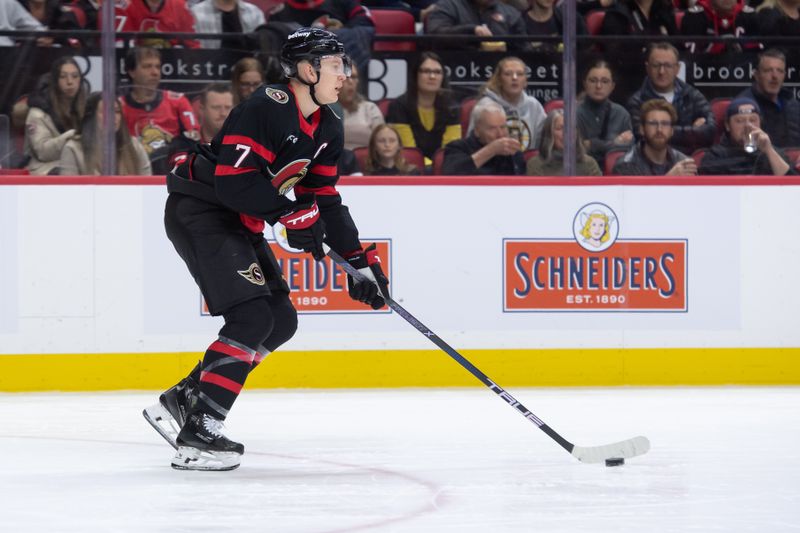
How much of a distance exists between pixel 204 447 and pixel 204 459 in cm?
4

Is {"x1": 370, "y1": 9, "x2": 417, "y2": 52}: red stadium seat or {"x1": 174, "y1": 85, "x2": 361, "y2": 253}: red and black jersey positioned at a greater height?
{"x1": 370, "y1": 9, "x2": 417, "y2": 52}: red stadium seat

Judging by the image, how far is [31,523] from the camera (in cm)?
283

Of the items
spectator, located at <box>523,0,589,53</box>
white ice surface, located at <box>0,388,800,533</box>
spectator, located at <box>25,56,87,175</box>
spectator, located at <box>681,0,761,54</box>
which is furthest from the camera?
spectator, located at <box>681,0,761,54</box>

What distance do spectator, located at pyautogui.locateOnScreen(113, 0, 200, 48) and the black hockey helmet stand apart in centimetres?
187

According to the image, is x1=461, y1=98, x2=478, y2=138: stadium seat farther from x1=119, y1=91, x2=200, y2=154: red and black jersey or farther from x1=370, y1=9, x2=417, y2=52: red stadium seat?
x1=119, y1=91, x2=200, y2=154: red and black jersey

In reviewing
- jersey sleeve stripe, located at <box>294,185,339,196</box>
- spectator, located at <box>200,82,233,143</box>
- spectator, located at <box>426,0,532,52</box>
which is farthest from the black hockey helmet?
spectator, located at <box>426,0,532,52</box>

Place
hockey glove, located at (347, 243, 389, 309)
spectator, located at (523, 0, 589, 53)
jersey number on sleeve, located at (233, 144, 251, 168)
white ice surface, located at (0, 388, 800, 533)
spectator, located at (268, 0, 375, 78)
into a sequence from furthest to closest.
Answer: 1. spectator, located at (523, 0, 589, 53)
2. spectator, located at (268, 0, 375, 78)
3. hockey glove, located at (347, 243, 389, 309)
4. jersey number on sleeve, located at (233, 144, 251, 168)
5. white ice surface, located at (0, 388, 800, 533)

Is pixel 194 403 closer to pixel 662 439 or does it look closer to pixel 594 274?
pixel 662 439

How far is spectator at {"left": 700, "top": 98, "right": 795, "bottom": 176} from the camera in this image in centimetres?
562

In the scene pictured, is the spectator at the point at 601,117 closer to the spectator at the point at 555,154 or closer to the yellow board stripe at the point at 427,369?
the spectator at the point at 555,154

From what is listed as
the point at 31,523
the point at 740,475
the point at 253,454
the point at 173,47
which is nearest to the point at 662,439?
the point at 740,475

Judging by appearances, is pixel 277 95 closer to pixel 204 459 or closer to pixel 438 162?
pixel 204 459

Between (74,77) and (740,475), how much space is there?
3052 mm

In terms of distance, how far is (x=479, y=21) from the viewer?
18.4 feet
